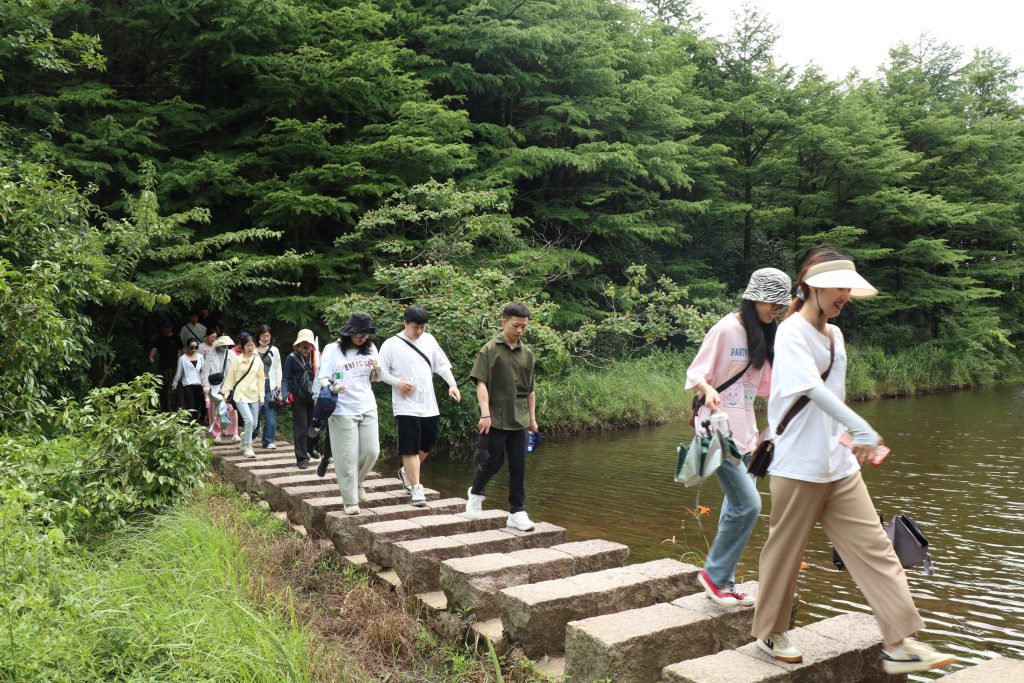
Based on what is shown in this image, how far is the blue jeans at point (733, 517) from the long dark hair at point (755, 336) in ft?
1.87

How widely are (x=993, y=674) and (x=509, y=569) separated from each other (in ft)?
8.45

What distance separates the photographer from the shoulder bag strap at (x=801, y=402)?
330cm

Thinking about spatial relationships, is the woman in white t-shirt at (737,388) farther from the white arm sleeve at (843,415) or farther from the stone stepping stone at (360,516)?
the stone stepping stone at (360,516)

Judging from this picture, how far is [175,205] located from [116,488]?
10.8 metres

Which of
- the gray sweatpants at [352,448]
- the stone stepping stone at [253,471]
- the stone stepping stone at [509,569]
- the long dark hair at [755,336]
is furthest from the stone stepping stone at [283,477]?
the long dark hair at [755,336]

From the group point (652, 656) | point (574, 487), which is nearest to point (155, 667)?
point (652, 656)

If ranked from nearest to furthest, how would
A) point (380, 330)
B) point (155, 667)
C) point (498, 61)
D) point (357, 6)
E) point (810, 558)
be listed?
point (155, 667) < point (810, 558) < point (380, 330) < point (357, 6) < point (498, 61)

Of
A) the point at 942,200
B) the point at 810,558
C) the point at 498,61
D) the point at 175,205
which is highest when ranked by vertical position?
the point at 498,61

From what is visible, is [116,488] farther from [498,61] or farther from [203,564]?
[498,61]

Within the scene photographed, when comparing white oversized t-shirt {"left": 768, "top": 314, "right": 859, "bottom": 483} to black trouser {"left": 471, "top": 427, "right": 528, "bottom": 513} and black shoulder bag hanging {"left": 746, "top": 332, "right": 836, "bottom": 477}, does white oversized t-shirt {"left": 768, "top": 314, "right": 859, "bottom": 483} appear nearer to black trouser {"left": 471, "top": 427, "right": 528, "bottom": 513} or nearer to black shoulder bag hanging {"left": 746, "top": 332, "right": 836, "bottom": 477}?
black shoulder bag hanging {"left": 746, "top": 332, "right": 836, "bottom": 477}

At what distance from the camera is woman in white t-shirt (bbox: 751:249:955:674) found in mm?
3145

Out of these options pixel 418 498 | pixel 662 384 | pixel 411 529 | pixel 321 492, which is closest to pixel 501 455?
pixel 411 529

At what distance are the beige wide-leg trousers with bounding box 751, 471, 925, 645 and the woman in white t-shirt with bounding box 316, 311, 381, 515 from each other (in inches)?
166

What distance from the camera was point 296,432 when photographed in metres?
9.80
